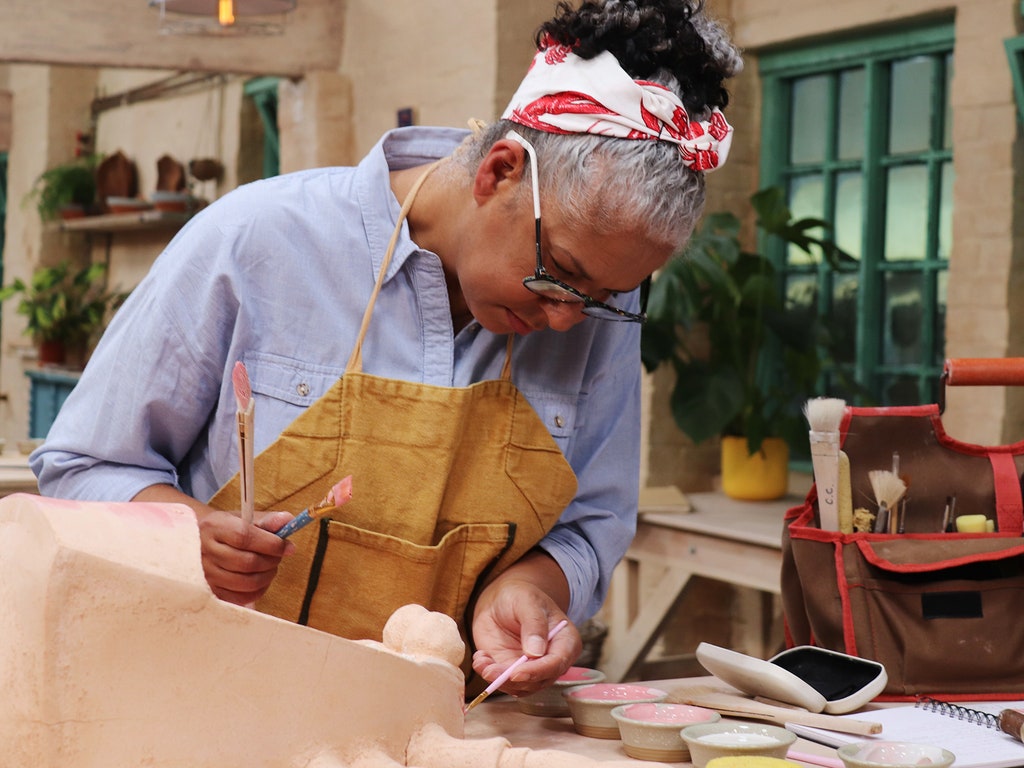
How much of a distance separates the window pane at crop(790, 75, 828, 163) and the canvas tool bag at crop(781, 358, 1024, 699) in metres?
3.07

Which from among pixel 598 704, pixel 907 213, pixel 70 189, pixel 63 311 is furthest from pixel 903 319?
pixel 70 189

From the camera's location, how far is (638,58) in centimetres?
155

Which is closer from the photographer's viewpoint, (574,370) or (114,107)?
(574,370)

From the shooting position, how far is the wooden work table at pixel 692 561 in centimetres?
387

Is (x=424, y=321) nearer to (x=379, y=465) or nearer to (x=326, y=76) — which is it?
(x=379, y=465)

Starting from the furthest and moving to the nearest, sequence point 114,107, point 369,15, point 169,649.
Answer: point 114,107, point 369,15, point 169,649

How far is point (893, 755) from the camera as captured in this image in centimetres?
130

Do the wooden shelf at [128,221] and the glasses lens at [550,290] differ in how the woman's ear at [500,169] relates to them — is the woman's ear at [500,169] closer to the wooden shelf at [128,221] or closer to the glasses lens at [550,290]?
the glasses lens at [550,290]

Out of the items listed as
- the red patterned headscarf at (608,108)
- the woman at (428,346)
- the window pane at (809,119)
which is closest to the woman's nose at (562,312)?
the woman at (428,346)

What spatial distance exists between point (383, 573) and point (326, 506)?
0.37m

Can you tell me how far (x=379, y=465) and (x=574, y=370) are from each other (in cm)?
35

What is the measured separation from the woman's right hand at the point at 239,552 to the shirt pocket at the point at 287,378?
25 centimetres

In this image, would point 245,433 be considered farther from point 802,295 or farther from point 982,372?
point 802,295

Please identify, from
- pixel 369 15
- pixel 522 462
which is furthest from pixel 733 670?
pixel 369 15
